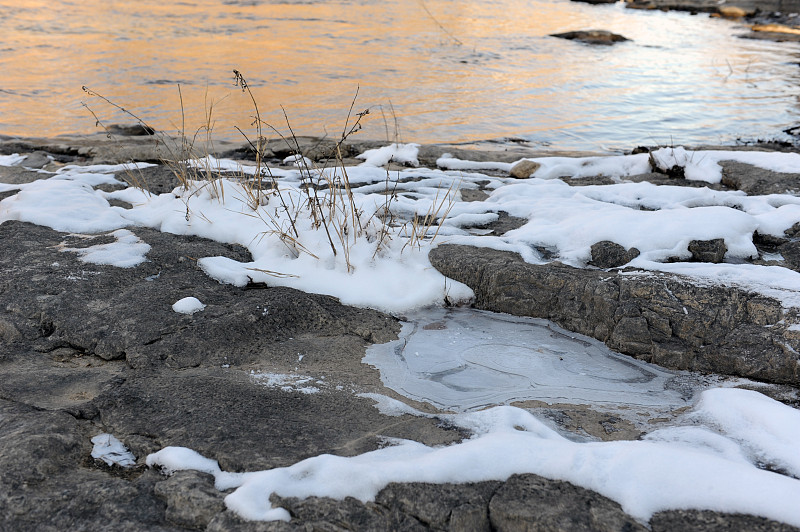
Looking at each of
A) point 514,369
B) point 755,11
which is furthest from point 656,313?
point 755,11

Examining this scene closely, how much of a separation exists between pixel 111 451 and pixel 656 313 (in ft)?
7.11

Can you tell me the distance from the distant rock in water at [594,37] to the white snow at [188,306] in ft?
46.4

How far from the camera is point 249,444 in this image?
6.36 ft

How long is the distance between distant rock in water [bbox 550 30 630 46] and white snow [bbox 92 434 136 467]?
1498 cm

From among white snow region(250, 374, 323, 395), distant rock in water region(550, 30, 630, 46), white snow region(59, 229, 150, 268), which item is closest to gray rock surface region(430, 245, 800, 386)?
white snow region(250, 374, 323, 395)

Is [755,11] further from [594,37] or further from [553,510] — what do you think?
[553,510]

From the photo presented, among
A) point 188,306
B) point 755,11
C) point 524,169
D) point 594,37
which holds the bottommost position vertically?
point 524,169

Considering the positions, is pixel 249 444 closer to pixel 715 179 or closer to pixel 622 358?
pixel 622 358

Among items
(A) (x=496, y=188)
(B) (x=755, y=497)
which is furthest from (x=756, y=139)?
(B) (x=755, y=497)

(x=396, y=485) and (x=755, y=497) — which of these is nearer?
(x=755, y=497)

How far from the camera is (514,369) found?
260cm

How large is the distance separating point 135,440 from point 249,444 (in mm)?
384

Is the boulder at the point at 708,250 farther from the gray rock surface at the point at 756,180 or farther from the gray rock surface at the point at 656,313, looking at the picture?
the gray rock surface at the point at 756,180

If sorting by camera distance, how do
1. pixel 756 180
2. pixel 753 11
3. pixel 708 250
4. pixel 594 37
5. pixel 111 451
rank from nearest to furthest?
1. pixel 111 451
2. pixel 708 250
3. pixel 756 180
4. pixel 594 37
5. pixel 753 11
